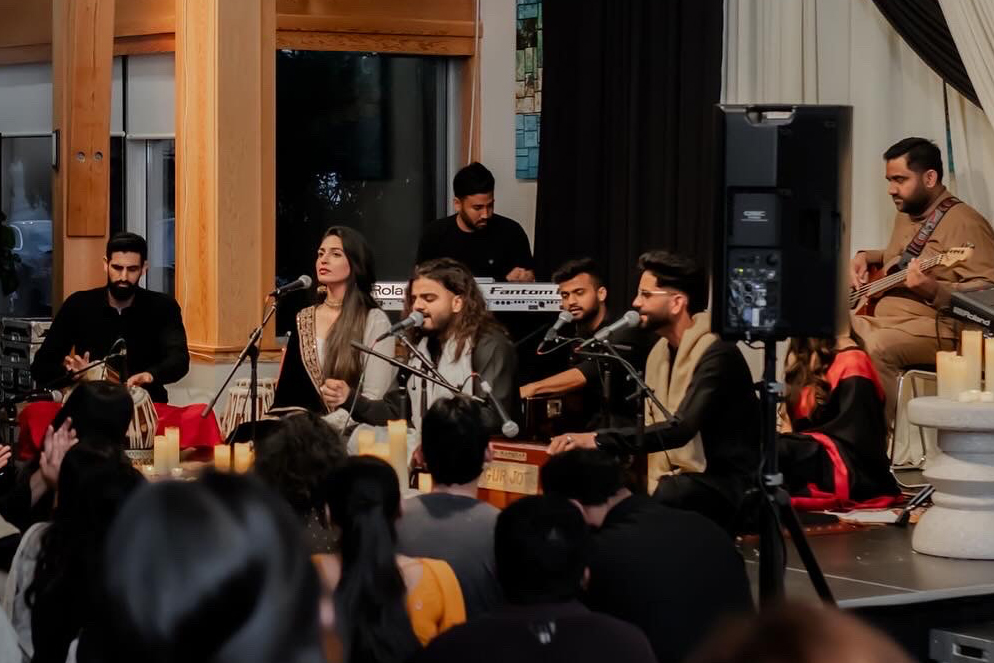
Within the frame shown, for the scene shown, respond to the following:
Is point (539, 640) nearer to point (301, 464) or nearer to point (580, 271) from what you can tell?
point (301, 464)

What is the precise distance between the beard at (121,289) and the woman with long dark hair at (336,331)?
887 mm

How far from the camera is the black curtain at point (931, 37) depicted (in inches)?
266

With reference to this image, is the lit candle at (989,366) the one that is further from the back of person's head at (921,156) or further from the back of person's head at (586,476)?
the back of person's head at (586,476)

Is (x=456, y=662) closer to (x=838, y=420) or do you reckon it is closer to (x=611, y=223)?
(x=838, y=420)

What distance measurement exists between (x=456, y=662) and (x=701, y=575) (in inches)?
32.1

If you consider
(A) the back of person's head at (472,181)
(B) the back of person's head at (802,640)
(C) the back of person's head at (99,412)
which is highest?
(A) the back of person's head at (472,181)

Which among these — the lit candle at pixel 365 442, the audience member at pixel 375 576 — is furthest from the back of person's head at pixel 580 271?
the audience member at pixel 375 576

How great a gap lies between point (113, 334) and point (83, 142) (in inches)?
57.3

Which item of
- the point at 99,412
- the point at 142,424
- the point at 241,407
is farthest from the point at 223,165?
the point at 99,412

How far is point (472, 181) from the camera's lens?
8016mm

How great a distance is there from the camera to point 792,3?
7.55 m

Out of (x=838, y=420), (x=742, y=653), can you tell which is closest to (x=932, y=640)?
(x=838, y=420)

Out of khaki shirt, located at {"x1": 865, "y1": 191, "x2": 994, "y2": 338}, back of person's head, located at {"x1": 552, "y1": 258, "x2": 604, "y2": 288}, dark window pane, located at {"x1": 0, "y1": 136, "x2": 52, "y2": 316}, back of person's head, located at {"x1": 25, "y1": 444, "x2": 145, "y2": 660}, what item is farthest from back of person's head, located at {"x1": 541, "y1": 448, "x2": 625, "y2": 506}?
dark window pane, located at {"x1": 0, "y1": 136, "x2": 52, "y2": 316}

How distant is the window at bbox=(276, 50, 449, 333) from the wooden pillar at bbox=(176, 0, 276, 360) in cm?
127
